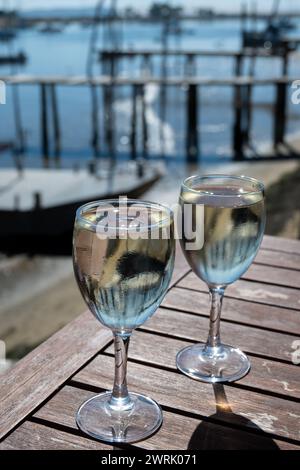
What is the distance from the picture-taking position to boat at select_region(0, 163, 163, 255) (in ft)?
29.1

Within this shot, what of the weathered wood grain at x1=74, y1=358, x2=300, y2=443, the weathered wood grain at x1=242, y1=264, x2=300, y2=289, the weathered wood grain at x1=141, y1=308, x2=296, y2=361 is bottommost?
the weathered wood grain at x1=242, y1=264, x2=300, y2=289

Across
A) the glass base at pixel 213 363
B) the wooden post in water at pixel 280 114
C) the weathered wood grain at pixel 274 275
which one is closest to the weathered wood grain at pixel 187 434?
the glass base at pixel 213 363

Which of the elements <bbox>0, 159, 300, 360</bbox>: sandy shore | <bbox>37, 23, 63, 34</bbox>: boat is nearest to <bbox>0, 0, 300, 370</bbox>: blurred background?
<bbox>0, 159, 300, 360</bbox>: sandy shore

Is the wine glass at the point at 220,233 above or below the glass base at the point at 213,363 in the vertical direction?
above

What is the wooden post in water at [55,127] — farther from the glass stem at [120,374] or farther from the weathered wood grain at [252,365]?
the glass stem at [120,374]

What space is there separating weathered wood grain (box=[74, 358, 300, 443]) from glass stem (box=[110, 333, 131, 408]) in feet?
0.17

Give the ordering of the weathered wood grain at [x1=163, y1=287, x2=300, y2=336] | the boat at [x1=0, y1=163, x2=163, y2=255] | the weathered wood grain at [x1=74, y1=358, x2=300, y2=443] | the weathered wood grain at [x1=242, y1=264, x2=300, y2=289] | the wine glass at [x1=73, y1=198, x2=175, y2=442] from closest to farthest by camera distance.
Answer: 1. the wine glass at [x1=73, y1=198, x2=175, y2=442]
2. the weathered wood grain at [x1=74, y1=358, x2=300, y2=443]
3. the weathered wood grain at [x1=163, y1=287, x2=300, y2=336]
4. the weathered wood grain at [x1=242, y1=264, x2=300, y2=289]
5. the boat at [x1=0, y1=163, x2=163, y2=255]

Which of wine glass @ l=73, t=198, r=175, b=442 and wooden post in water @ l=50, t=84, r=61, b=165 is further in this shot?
wooden post in water @ l=50, t=84, r=61, b=165

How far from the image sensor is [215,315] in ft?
3.11

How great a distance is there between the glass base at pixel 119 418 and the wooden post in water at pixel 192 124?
12643 millimetres

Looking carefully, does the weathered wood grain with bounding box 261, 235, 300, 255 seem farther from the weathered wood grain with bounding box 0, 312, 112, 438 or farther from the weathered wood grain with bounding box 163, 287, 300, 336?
the weathered wood grain with bounding box 0, 312, 112, 438

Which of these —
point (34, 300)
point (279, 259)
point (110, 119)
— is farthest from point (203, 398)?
point (110, 119)

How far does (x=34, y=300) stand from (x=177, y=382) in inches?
222

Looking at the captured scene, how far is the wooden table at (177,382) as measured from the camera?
771 mm
